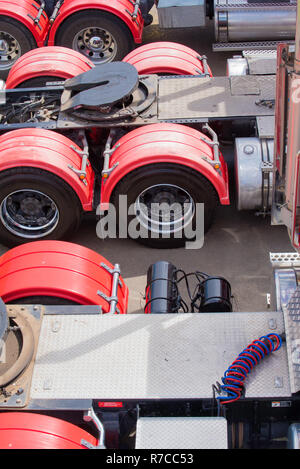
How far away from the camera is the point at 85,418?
4574 mm

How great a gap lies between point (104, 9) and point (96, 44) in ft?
2.02

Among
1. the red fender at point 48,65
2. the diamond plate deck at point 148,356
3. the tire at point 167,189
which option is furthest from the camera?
the red fender at point 48,65

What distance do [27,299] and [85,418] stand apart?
124 centimetres

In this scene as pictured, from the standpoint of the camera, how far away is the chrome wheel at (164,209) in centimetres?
716

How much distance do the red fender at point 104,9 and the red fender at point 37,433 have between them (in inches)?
270

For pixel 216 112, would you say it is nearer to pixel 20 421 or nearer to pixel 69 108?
pixel 69 108

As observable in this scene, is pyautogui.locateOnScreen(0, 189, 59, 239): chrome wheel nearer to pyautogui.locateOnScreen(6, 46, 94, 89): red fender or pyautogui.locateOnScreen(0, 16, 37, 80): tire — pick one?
pyautogui.locateOnScreen(6, 46, 94, 89): red fender

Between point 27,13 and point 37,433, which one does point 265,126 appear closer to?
point 37,433

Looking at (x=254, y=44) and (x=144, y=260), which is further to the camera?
(x=254, y=44)

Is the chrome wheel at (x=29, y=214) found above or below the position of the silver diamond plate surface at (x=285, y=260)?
above

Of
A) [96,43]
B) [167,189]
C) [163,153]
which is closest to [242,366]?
[163,153]

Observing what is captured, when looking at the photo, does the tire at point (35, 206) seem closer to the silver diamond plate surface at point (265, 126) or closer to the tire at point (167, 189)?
the tire at point (167, 189)

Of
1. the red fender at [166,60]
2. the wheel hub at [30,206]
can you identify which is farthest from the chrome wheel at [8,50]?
the wheel hub at [30,206]
